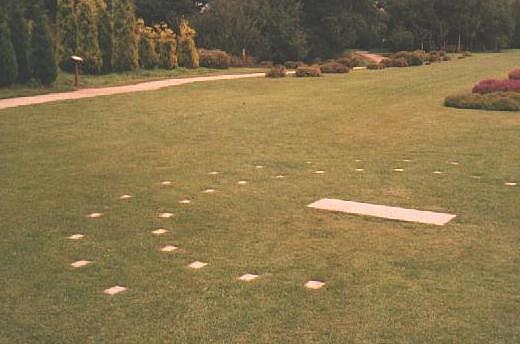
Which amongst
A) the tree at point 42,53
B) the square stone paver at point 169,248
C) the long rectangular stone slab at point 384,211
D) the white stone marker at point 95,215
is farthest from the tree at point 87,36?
the square stone paver at point 169,248

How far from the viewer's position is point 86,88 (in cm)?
2192

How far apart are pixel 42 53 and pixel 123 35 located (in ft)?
19.8

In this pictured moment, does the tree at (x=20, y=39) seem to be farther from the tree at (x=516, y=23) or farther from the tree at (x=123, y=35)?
the tree at (x=516, y=23)

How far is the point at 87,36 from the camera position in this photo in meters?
25.2

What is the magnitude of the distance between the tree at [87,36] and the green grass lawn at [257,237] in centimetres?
1226

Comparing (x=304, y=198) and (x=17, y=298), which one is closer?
(x=17, y=298)

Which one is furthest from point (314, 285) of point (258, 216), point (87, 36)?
point (87, 36)

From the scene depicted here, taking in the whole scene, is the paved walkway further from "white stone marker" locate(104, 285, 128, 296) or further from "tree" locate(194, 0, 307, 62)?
"tree" locate(194, 0, 307, 62)

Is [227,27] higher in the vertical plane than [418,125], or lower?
higher

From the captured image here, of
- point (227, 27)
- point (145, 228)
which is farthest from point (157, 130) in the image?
point (227, 27)

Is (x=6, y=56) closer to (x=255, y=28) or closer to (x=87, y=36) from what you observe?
(x=87, y=36)

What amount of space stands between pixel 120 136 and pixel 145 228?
6.36m

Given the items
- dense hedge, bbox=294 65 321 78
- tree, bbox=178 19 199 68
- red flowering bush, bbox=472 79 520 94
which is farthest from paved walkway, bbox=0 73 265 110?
red flowering bush, bbox=472 79 520 94

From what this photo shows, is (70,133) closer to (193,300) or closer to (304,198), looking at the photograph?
(304,198)
